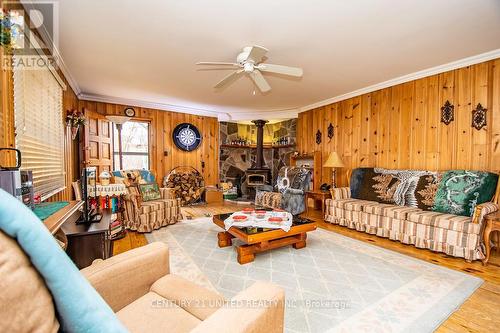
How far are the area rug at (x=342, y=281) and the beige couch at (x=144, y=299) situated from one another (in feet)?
2.73

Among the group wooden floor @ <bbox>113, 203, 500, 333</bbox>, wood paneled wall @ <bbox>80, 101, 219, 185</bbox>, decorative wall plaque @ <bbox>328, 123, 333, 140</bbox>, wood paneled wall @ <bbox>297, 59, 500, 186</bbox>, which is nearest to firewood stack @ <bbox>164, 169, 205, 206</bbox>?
wood paneled wall @ <bbox>80, 101, 219, 185</bbox>

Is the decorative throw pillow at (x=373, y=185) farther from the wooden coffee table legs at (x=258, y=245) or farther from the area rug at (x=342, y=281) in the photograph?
the wooden coffee table legs at (x=258, y=245)

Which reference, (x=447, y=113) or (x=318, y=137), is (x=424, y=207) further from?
(x=318, y=137)

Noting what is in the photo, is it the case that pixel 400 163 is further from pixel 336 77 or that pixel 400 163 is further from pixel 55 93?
pixel 55 93

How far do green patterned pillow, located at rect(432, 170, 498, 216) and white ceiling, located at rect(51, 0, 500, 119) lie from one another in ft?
5.18

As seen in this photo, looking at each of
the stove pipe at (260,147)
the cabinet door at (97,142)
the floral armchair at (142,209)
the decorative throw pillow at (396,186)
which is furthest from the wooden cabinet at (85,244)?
the stove pipe at (260,147)

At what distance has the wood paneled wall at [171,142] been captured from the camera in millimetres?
5379

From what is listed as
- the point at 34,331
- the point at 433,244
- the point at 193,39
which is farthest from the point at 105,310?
the point at 433,244

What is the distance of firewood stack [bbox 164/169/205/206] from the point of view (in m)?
5.65

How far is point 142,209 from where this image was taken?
3.50 metres

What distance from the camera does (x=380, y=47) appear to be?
2.84 meters

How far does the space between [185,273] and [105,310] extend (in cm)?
190

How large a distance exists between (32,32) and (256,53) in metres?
2.19

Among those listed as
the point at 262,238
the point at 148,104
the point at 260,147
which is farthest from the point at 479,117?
the point at 148,104
